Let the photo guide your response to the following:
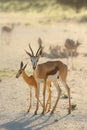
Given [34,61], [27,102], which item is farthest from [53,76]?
[27,102]

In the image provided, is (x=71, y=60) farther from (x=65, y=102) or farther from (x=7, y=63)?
(x=65, y=102)

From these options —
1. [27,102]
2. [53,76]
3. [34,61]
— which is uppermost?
[34,61]

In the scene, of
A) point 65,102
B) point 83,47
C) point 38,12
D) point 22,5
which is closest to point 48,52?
point 83,47

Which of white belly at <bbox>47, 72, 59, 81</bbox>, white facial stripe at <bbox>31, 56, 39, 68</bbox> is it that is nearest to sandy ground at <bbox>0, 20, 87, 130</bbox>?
white belly at <bbox>47, 72, 59, 81</bbox>

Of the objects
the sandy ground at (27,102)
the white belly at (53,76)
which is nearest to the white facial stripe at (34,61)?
the white belly at (53,76)

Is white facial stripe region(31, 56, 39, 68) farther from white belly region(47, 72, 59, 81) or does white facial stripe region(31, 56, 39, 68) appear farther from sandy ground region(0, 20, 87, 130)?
sandy ground region(0, 20, 87, 130)

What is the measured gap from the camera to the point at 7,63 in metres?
20.2

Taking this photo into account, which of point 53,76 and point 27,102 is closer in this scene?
point 53,76

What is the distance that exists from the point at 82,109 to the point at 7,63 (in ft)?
26.9

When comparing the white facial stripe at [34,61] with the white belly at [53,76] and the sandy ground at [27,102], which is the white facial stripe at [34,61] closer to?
the white belly at [53,76]

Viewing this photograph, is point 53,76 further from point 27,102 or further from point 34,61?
point 27,102

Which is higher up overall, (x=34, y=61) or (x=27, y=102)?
(x=34, y=61)

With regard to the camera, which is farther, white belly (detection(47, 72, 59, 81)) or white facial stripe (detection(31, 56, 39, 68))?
white belly (detection(47, 72, 59, 81))

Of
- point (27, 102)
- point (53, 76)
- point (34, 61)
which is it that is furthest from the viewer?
point (27, 102)
